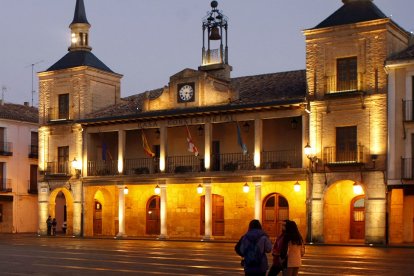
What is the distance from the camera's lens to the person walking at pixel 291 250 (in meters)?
14.8

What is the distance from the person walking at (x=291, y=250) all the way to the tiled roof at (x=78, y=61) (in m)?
37.6

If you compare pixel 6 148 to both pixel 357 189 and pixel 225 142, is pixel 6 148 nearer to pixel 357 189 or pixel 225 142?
pixel 225 142

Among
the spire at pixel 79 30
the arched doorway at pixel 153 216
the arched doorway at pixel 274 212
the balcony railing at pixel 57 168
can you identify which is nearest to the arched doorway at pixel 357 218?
the arched doorway at pixel 274 212

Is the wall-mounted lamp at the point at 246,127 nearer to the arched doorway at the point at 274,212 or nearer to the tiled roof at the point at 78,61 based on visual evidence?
the arched doorway at the point at 274,212

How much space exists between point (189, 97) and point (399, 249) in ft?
53.5

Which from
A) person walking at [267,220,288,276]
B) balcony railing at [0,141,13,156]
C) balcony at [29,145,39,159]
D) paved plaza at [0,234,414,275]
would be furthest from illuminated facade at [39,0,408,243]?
person walking at [267,220,288,276]

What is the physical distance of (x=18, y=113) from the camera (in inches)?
2373

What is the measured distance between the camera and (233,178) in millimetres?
42625

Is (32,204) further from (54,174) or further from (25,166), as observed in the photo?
(54,174)

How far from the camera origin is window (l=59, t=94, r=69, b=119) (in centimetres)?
5116

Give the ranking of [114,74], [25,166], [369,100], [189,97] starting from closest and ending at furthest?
1. [369,100]
2. [189,97]
3. [114,74]
4. [25,166]

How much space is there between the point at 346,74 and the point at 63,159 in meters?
20.6

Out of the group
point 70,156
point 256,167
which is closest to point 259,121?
point 256,167

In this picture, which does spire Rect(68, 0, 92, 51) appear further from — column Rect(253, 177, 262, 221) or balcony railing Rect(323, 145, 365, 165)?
balcony railing Rect(323, 145, 365, 165)
